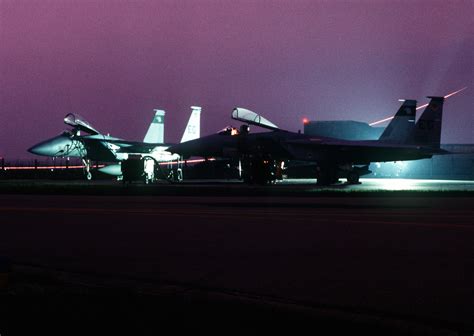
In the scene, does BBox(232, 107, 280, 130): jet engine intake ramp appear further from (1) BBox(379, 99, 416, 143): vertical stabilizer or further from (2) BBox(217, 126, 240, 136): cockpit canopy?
(1) BBox(379, 99, 416, 143): vertical stabilizer

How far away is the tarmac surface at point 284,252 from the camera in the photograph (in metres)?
6.39

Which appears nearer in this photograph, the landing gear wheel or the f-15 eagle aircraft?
the landing gear wheel

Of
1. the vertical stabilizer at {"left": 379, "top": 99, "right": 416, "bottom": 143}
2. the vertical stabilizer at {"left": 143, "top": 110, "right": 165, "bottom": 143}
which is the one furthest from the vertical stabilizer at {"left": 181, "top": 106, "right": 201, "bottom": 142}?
the vertical stabilizer at {"left": 379, "top": 99, "right": 416, "bottom": 143}

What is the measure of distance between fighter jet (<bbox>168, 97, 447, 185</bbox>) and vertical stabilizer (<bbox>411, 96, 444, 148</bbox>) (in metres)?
0.17

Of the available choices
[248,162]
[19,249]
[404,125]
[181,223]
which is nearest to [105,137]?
[248,162]

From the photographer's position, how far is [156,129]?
191 feet

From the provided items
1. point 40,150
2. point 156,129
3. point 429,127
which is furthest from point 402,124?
point 40,150

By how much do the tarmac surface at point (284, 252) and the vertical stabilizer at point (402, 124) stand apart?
23.9 meters

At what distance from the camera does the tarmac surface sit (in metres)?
6.39

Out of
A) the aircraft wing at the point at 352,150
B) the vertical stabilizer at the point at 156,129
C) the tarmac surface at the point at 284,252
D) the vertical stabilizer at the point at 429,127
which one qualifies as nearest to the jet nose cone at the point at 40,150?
the vertical stabilizer at the point at 156,129

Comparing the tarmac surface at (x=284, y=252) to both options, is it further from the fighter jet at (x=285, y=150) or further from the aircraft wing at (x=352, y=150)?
the aircraft wing at (x=352, y=150)

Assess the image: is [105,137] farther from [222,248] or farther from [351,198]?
[222,248]

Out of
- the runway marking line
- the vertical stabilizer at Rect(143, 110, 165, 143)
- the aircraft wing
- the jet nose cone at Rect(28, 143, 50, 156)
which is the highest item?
the vertical stabilizer at Rect(143, 110, 165, 143)

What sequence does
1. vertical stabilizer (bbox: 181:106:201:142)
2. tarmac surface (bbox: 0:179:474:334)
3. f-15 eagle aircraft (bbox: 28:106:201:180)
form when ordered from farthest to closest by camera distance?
vertical stabilizer (bbox: 181:106:201:142), f-15 eagle aircraft (bbox: 28:106:201:180), tarmac surface (bbox: 0:179:474:334)
